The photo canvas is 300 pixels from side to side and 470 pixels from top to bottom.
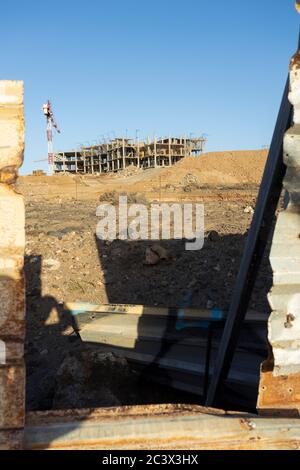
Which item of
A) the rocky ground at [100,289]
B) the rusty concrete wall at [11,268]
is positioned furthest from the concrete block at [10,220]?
the rocky ground at [100,289]

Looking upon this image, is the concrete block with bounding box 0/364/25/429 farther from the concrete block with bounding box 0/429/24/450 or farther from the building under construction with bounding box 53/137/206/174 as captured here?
the building under construction with bounding box 53/137/206/174

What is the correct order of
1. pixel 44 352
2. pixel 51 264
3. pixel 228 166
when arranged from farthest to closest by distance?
pixel 228 166, pixel 51 264, pixel 44 352

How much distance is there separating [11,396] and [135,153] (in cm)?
4530

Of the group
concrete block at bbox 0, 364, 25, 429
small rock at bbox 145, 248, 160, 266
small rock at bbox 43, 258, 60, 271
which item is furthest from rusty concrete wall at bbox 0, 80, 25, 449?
small rock at bbox 43, 258, 60, 271

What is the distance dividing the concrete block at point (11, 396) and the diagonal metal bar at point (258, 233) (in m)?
1.40

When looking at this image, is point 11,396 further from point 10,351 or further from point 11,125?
point 11,125

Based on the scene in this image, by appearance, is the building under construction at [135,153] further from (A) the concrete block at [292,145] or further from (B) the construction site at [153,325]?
(A) the concrete block at [292,145]

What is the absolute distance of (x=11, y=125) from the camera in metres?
1.75

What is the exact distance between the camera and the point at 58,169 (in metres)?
52.1

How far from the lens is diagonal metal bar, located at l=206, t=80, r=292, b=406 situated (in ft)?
7.75

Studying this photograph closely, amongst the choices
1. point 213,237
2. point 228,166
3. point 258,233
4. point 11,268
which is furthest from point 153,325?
point 228,166

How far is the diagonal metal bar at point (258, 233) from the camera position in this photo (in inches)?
93.0

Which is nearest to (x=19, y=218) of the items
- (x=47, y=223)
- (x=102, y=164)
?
(x=47, y=223)
